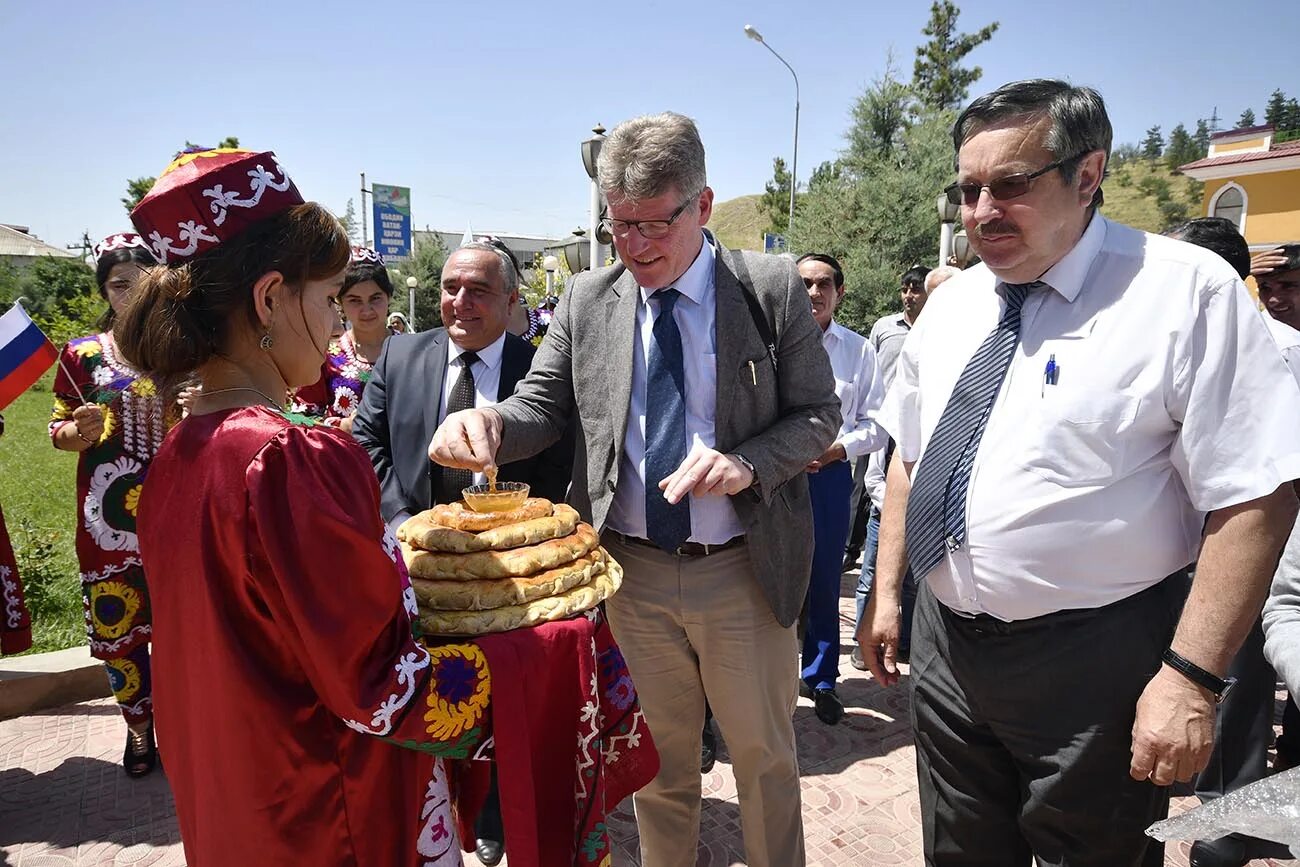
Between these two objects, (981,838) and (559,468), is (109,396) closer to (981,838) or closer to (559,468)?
(559,468)

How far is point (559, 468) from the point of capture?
326cm

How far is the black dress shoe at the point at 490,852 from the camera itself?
316 centimetres

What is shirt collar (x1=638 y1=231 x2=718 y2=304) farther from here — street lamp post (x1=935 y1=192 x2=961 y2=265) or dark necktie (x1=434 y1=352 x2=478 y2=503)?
street lamp post (x1=935 y1=192 x2=961 y2=265)

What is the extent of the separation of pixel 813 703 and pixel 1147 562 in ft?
9.97

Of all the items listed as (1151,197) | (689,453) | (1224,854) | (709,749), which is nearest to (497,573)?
(689,453)

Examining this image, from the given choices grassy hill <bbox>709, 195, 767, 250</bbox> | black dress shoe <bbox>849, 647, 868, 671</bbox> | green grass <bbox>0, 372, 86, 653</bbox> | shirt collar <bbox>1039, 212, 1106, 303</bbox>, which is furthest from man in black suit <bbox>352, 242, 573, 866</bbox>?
grassy hill <bbox>709, 195, 767, 250</bbox>

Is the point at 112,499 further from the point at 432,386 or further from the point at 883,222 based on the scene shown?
the point at 883,222

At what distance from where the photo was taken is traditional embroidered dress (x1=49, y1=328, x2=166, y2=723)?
12.2 ft

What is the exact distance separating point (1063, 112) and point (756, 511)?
1302 mm

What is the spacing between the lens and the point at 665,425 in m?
2.43

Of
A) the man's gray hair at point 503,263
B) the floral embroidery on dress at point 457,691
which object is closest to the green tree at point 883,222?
the man's gray hair at point 503,263

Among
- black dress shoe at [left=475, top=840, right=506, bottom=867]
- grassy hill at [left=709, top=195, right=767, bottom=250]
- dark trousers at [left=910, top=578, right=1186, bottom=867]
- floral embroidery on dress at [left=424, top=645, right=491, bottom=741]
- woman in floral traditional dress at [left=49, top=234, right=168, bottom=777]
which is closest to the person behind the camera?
floral embroidery on dress at [left=424, top=645, right=491, bottom=741]

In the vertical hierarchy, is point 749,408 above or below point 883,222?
below

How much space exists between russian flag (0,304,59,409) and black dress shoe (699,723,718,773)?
3.50m
